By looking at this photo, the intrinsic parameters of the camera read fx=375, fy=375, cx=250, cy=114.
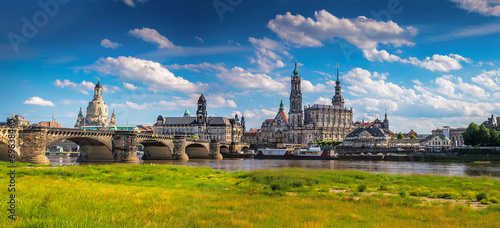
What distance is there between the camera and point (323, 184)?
33.0 metres

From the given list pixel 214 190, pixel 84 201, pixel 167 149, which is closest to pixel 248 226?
pixel 84 201

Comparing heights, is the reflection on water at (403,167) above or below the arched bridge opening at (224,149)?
below

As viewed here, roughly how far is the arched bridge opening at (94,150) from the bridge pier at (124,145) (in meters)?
1.65

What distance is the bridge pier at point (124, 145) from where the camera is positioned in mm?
82750

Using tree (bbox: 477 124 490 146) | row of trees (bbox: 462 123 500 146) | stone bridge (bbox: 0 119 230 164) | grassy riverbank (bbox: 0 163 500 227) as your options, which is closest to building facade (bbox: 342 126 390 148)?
row of trees (bbox: 462 123 500 146)

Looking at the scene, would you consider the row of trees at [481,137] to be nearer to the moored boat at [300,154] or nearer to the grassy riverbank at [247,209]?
the moored boat at [300,154]

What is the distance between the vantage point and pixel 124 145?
83.4 metres

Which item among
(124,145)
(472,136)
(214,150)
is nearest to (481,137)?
(472,136)

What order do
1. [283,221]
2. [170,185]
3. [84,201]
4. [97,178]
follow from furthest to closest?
[97,178], [170,185], [84,201], [283,221]

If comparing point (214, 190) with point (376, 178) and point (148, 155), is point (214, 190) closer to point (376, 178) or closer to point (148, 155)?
point (376, 178)

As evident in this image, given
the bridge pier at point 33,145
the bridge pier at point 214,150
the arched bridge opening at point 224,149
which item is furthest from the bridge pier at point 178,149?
the arched bridge opening at point 224,149

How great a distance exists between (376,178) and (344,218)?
23.1 meters

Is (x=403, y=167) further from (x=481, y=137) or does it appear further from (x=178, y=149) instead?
(x=481, y=137)

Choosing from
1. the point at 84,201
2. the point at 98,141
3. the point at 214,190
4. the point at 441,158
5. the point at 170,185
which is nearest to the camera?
the point at 84,201
